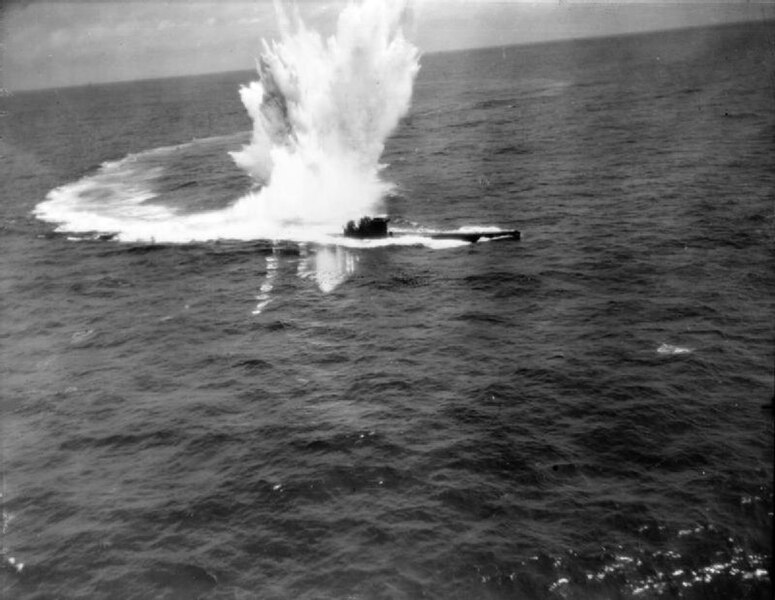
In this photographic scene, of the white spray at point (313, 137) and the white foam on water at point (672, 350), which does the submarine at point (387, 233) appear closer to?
the white spray at point (313, 137)

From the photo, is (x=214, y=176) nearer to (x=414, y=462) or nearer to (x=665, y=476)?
(x=414, y=462)

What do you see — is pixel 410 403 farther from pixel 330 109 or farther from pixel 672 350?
pixel 330 109

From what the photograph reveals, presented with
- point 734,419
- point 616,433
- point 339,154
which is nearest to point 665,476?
point 616,433

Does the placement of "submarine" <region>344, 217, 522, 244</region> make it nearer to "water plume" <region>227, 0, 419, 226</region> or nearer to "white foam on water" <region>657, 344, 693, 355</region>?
"water plume" <region>227, 0, 419, 226</region>

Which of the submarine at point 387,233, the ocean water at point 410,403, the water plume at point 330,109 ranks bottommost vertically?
the ocean water at point 410,403

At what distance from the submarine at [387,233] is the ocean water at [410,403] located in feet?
6.02

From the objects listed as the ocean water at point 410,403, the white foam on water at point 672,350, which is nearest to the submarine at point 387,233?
the ocean water at point 410,403

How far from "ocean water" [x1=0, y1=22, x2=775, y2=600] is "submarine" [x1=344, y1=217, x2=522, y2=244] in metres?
1.84

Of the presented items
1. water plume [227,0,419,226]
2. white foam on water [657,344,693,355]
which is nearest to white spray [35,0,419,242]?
water plume [227,0,419,226]

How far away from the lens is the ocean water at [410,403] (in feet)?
92.3

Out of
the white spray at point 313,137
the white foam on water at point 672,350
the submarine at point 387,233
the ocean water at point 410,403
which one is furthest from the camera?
the white spray at point 313,137

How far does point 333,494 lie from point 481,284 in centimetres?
2915

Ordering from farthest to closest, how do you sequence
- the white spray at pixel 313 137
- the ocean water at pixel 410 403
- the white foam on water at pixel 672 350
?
the white spray at pixel 313 137 → the white foam on water at pixel 672 350 → the ocean water at pixel 410 403

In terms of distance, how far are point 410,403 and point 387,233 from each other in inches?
1323
